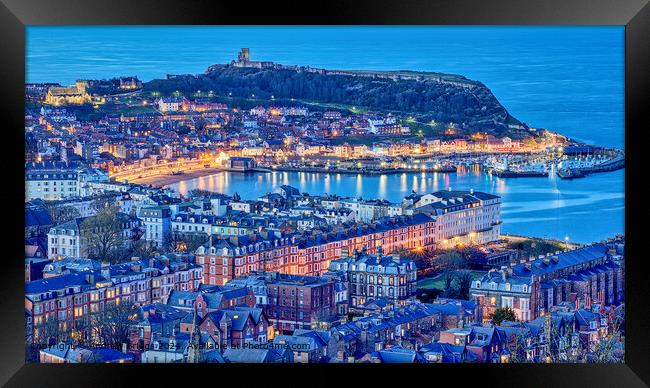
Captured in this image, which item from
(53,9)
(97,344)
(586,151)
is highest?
(53,9)

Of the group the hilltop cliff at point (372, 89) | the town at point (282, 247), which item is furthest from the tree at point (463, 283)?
the hilltop cliff at point (372, 89)

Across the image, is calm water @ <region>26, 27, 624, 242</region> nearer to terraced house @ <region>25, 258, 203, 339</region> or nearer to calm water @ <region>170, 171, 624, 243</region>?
calm water @ <region>170, 171, 624, 243</region>

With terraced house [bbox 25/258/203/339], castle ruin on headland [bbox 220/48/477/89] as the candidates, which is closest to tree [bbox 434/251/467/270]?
castle ruin on headland [bbox 220/48/477/89]

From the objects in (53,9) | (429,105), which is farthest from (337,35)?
(53,9)

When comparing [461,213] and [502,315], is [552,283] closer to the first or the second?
[502,315]
